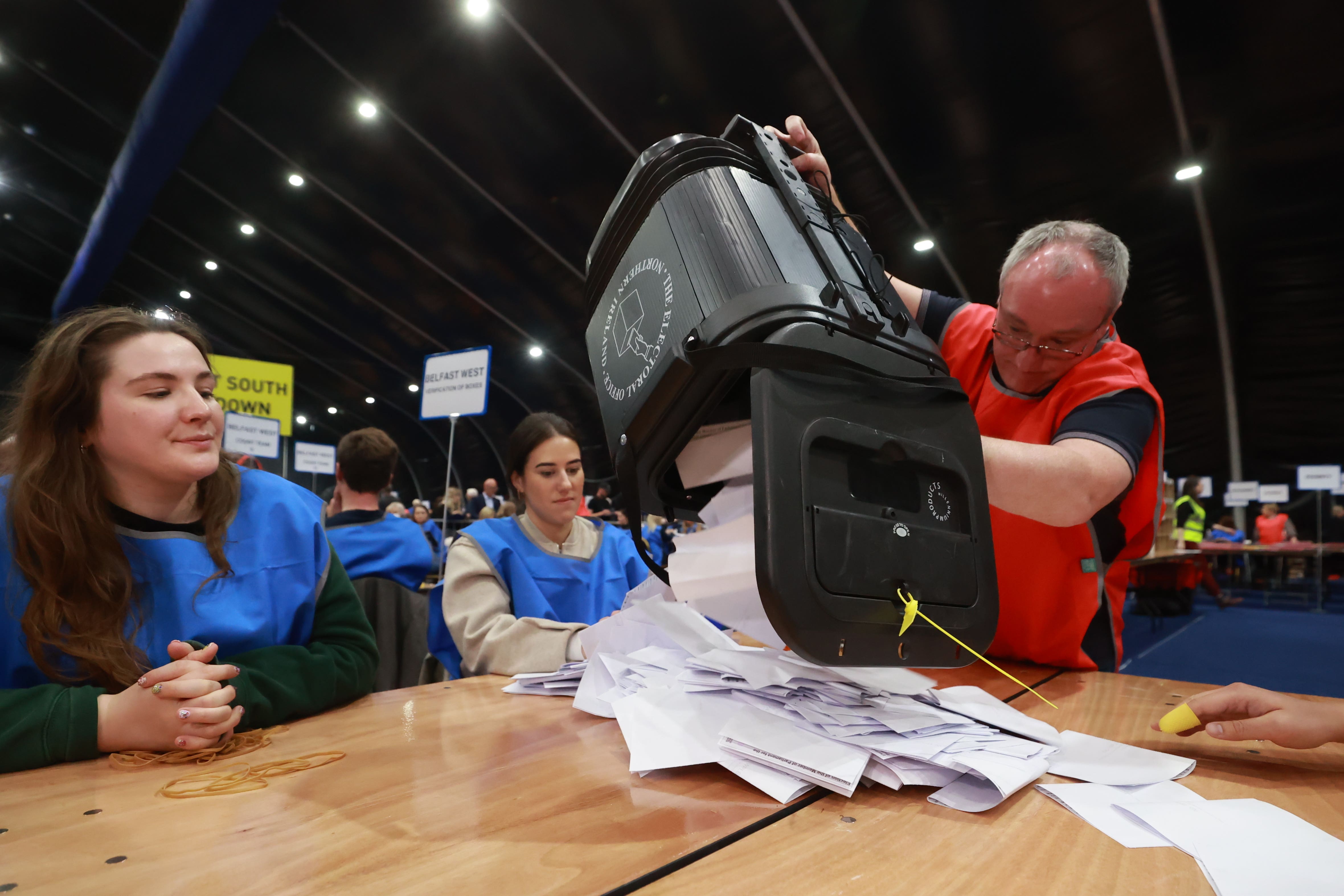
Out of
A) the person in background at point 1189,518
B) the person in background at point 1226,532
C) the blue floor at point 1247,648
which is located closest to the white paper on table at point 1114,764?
the blue floor at point 1247,648

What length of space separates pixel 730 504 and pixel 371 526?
1.93 meters

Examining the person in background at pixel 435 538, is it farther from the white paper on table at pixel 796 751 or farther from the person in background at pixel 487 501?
the person in background at pixel 487 501

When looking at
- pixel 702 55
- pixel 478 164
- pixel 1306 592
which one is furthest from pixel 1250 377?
pixel 478 164

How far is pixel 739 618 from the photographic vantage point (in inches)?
25.5

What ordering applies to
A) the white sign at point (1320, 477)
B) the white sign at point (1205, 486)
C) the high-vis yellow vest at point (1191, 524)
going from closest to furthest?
the high-vis yellow vest at point (1191, 524), the white sign at point (1320, 477), the white sign at point (1205, 486)

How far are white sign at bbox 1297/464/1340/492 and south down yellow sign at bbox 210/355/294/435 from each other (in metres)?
11.7

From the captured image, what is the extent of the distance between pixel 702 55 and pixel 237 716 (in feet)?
17.4

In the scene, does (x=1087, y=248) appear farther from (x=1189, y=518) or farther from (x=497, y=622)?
(x=1189, y=518)

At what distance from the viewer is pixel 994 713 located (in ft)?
2.40

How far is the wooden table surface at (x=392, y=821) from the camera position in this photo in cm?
45

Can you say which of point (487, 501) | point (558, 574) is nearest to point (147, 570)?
point (558, 574)

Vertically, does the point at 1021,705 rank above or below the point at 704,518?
below

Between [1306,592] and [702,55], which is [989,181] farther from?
[1306,592]

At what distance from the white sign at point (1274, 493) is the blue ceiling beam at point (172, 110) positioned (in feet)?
40.3
